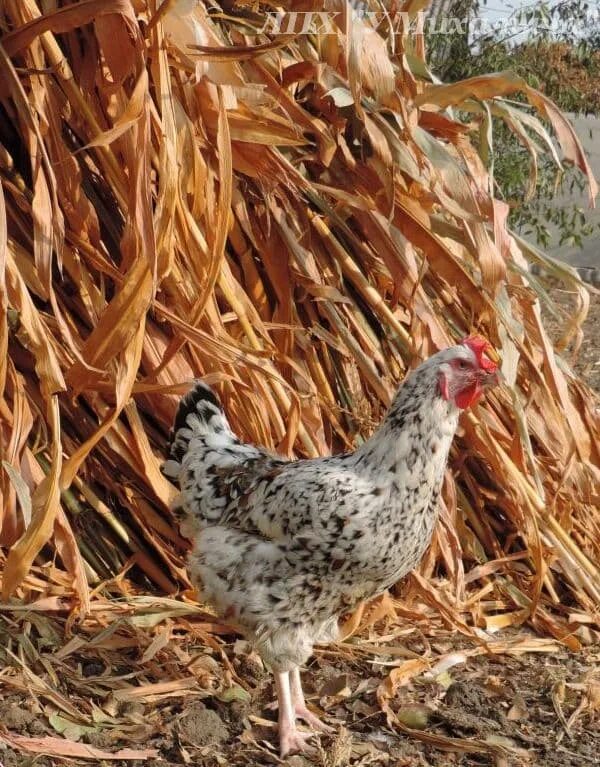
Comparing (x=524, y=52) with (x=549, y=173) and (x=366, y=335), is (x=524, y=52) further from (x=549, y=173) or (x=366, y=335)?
(x=366, y=335)

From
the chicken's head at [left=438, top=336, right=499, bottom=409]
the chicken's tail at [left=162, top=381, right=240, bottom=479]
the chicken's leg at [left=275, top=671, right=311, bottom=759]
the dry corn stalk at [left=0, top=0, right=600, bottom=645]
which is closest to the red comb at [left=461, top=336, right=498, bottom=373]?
the chicken's head at [left=438, top=336, right=499, bottom=409]

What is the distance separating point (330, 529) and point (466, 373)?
429 millimetres

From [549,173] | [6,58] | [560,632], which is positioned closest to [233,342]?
[6,58]

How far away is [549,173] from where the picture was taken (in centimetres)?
634

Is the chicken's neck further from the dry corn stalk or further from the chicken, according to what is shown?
the dry corn stalk

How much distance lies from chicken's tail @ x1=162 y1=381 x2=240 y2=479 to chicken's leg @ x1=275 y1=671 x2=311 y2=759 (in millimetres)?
537

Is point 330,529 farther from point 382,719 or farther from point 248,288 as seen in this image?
point 248,288

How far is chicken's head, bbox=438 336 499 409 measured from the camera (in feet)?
7.07

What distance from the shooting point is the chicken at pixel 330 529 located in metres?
2.09

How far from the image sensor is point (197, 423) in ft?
7.93

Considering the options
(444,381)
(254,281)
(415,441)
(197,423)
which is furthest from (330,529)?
(254,281)

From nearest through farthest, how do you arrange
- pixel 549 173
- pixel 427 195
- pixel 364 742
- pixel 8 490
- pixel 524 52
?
pixel 364 742 → pixel 8 490 → pixel 427 195 → pixel 524 52 → pixel 549 173

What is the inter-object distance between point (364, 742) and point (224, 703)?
31 cm

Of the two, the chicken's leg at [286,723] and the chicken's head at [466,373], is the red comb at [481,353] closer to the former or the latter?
the chicken's head at [466,373]
